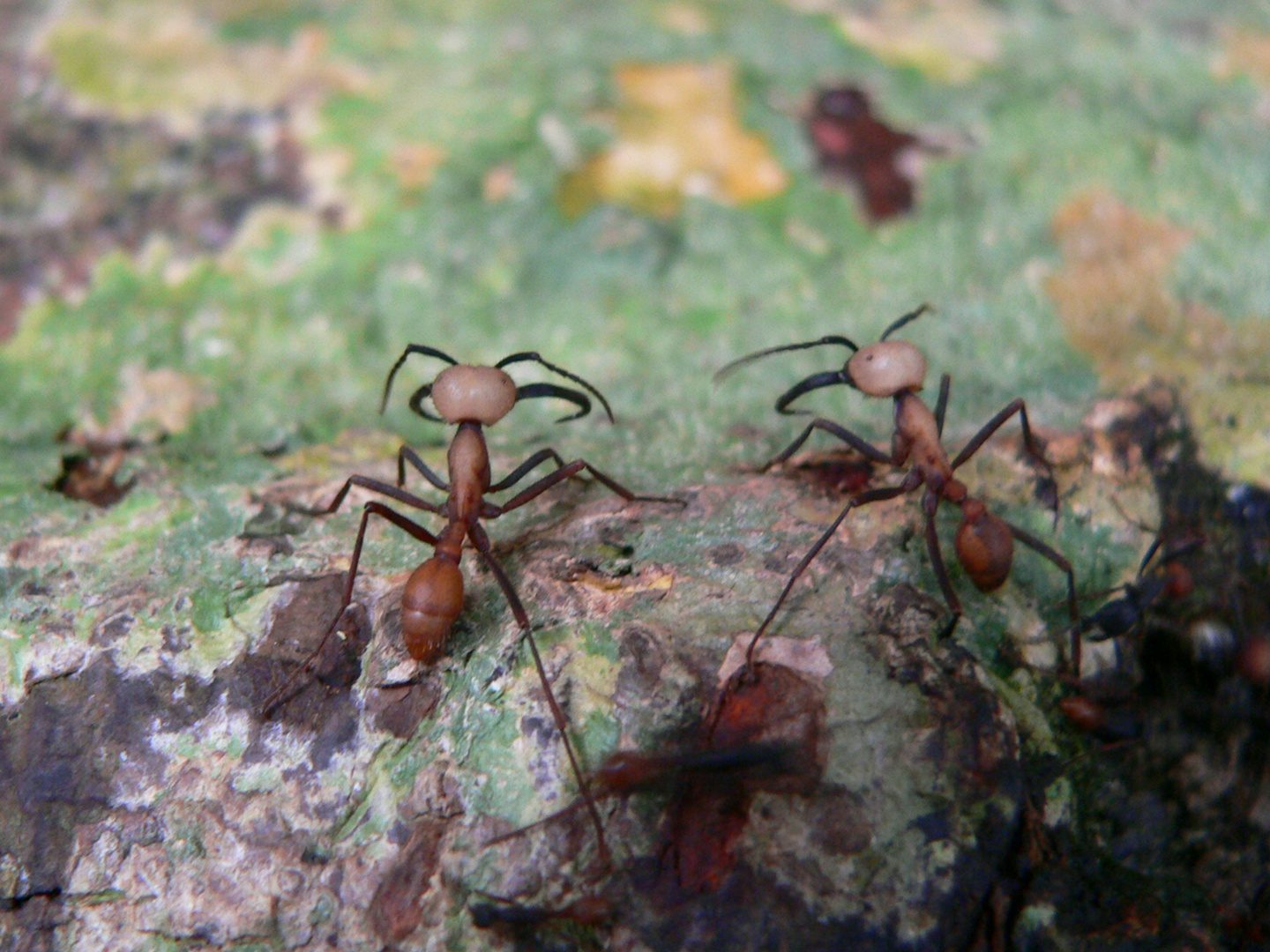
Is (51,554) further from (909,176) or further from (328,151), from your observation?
(909,176)

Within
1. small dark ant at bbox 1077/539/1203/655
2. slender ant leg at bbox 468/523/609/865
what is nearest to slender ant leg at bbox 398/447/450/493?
slender ant leg at bbox 468/523/609/865

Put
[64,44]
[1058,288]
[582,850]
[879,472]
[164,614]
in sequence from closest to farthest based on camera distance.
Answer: [582,850] → [164,614] → [879,472] → [1058,288] → [64,44]

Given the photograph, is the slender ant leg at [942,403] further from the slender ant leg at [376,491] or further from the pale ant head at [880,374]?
the slender ant leg at [376,491]

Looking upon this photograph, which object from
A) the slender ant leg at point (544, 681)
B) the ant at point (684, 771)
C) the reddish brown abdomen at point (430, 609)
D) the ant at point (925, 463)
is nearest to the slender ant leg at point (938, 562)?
the ant at point (925, 463)

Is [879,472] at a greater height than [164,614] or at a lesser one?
greater

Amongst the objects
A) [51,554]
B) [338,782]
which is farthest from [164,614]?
[338,782]

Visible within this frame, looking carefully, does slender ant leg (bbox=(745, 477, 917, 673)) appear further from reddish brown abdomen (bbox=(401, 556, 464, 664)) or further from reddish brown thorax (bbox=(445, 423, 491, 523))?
reddish brown thorax (bbox=(445, 423, 491, 523))
